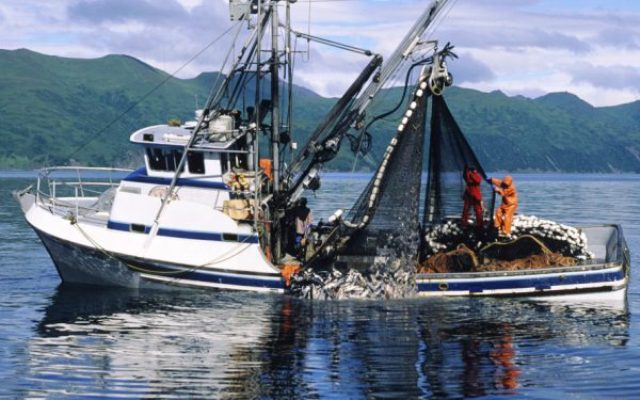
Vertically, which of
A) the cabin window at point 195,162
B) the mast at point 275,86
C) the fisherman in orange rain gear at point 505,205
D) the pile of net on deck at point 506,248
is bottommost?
the pile of net on deck at point 506,248

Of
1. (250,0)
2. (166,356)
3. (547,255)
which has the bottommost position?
(166,356)

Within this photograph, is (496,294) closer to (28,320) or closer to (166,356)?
(166,356)

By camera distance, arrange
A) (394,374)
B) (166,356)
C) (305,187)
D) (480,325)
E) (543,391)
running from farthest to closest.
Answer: (305,187), (480,325), (166,356), (394,374), (543,391)

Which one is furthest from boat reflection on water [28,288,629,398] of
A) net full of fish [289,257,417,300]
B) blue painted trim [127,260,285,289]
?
blue painted trim [127,260,285,289]

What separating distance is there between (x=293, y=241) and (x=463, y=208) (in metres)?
4.94

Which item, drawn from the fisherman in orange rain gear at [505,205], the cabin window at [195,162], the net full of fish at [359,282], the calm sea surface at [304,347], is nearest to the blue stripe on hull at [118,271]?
the calm sea surface at [304,347]

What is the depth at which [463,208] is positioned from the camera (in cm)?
2536

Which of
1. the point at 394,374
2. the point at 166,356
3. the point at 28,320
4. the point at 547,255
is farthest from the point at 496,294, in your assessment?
the point at 28,320

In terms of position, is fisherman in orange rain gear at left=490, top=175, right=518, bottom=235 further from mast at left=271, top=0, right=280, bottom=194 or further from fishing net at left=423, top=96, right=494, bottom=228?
mast at left=271, top=0, right=280, bottom=194

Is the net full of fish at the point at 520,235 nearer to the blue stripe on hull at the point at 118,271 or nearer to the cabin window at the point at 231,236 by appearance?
the blue stripe on hull at the point at 118,271

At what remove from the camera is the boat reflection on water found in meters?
16.6

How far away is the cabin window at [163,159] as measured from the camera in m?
27.0

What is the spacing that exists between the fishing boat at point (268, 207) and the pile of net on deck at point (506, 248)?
0.47m

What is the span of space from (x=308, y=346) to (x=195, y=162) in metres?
8.78
